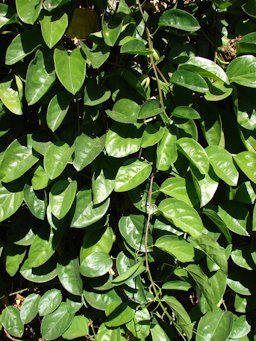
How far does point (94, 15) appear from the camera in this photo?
1336 mm

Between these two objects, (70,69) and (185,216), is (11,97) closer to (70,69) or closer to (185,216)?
(70,69)

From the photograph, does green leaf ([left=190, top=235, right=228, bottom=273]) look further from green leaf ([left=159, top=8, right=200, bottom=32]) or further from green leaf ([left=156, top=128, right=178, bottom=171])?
green leaf ([left=159, top=8, right=200, bottom=32])

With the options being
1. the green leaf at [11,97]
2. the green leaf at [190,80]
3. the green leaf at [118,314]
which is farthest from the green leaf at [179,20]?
the green leaf at [118,314]

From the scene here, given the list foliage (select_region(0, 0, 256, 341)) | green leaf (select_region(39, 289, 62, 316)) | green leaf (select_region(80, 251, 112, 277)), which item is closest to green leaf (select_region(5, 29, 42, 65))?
foliage (select_region(0, 0, 256, 341))

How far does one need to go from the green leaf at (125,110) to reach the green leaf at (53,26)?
0.74 ft

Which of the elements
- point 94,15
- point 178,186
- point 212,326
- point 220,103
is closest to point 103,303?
point 212,326

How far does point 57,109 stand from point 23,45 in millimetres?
189

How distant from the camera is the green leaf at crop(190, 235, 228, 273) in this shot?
134 cm

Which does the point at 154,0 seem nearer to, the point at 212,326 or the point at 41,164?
the point at 41,164

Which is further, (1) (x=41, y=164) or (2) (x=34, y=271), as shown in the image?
(2) (x=34, y=271)

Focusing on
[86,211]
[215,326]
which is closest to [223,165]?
[86,211]

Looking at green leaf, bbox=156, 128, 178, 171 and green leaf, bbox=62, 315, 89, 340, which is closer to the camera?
green leaf, bbox=156, 128, 178, 171

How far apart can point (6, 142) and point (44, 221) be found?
264 millimetres

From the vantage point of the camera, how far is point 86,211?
4.30 feet
